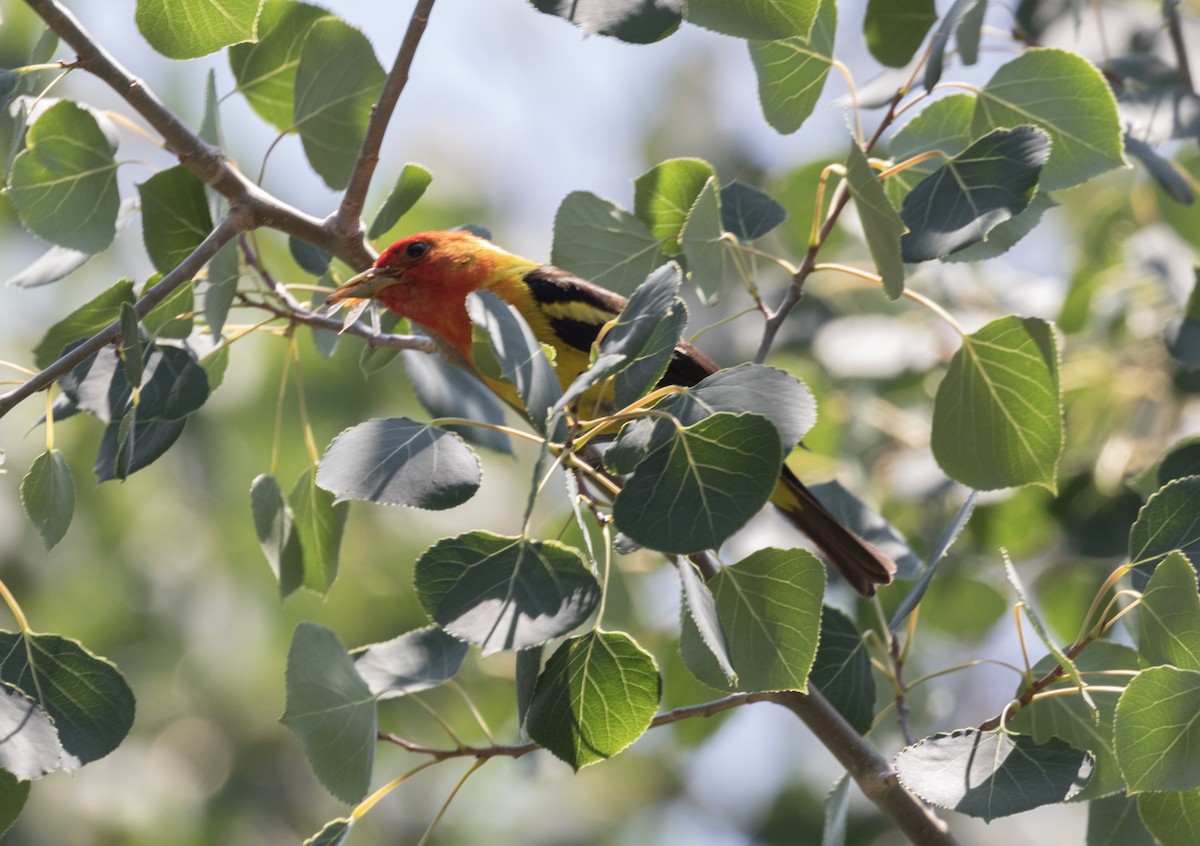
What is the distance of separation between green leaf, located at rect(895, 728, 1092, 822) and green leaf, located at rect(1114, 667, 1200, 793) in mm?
83

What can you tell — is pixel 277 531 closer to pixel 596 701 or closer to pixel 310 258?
pixel 310 258

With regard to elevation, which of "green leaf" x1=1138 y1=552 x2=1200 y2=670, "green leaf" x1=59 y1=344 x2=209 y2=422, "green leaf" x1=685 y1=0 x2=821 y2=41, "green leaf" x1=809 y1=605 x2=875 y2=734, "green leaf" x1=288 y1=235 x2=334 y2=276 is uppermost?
"green leaf" x1=685 y1=0 x2=821 y2=41

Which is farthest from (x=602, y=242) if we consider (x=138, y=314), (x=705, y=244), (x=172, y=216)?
(x=138, y=314)

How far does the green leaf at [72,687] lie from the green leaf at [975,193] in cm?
141

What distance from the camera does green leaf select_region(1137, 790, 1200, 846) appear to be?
6.07 ft

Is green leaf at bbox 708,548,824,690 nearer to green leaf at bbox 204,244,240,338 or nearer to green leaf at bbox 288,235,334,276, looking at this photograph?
green leaf at bbox 204,244,240,338

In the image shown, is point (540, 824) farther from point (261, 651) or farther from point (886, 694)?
point (886, 694)

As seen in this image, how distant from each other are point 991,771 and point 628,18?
47.2 inches

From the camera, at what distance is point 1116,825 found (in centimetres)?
221

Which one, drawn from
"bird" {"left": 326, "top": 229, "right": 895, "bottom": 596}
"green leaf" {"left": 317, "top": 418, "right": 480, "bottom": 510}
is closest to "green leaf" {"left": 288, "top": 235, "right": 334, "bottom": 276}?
"bird" {"left": 326, "top": 229, "right": 895, "bottom": 596}

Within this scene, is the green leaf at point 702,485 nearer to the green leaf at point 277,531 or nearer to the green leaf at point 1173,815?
the green leaf at point 1173,815

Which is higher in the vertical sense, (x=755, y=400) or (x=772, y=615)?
(x=755, y=400)

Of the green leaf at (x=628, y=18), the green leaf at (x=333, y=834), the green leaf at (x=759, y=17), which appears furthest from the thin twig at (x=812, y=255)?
the green leaf at (x=333, y=834)

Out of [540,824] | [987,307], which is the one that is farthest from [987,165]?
[540,824]
